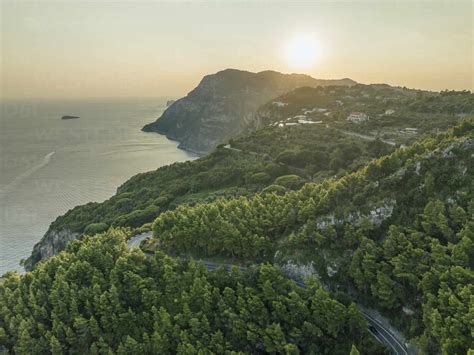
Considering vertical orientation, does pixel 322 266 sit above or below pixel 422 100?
below

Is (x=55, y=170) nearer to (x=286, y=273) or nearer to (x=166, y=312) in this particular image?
(x=166, y=312)

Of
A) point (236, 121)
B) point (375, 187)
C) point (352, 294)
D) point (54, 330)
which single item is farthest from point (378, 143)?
point (236, 121)

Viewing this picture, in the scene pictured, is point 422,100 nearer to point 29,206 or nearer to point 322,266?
point 322,266

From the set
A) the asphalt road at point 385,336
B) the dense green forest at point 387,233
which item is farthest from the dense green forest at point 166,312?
the dense green forest at point 387,233

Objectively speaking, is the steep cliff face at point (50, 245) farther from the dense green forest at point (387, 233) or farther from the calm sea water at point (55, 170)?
the dense green forest at point (387, 233)

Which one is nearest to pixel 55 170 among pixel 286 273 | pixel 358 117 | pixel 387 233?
pixel 358 117

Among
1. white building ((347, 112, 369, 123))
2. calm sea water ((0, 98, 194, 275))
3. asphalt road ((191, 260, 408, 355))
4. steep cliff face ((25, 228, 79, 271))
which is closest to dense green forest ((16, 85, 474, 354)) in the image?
asphalt road ((191, 260, 408, 355))
